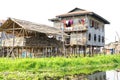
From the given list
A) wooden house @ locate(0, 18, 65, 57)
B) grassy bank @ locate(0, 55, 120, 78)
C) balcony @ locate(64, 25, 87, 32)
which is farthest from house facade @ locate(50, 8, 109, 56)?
grassy bank @ locate(0, 55, 120, 78)

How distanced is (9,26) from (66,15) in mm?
9353

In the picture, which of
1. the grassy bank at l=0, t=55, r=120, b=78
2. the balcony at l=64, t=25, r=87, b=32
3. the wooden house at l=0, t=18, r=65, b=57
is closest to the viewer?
the grassy bank at l=0, t=55, r=120, b=78

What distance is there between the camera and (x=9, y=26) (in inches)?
1087

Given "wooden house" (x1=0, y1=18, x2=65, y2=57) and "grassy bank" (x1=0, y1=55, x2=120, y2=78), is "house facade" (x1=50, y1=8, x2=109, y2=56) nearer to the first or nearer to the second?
"wooden house" (x1=0, y1=18, x2=65, y2=57)

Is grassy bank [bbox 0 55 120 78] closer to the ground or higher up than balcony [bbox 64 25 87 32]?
closer to the ground

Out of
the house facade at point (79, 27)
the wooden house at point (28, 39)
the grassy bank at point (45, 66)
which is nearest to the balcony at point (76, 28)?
the house facade at point (79, 27)

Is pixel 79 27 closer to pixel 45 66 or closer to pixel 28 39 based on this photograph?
pixel 28 39

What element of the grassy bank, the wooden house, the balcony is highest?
the balcony

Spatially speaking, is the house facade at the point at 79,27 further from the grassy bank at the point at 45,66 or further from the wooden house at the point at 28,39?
the grassy bank at the point at 45,66

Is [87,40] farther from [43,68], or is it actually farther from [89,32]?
[43,68]

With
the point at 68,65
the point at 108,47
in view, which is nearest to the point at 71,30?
the point at 68,65

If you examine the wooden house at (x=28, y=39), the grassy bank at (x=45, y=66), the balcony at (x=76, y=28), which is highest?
the balcony at (x=76, y=28)

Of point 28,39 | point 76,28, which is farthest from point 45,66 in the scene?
point 76,28

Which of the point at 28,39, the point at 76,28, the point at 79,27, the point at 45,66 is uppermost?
the point at 79,27
